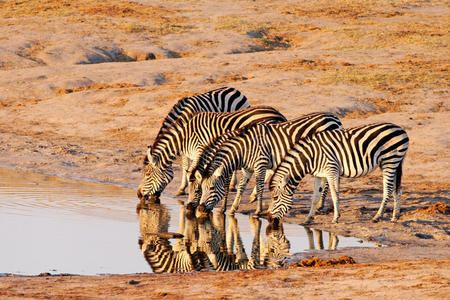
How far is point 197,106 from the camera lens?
53.1ft

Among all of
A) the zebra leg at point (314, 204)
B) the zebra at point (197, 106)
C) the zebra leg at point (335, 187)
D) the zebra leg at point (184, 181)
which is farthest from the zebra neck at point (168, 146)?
the zebra leg at point (335, 187)

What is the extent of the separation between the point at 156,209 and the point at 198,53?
70.3 feet

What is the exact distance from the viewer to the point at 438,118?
21719mm

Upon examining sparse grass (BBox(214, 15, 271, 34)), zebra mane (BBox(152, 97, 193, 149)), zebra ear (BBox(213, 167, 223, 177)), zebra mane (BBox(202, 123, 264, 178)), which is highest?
sparse grass (BBox(214, 15, 271, 34))

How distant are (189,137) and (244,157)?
5.83 feet

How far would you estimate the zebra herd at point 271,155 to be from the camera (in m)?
12.7

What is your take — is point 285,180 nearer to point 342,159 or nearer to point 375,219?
point 342,159

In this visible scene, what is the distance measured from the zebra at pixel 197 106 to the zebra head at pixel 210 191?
6.48 feet

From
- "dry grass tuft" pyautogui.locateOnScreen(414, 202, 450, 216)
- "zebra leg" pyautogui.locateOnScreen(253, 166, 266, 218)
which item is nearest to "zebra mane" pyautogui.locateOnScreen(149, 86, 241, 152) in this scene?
"zebra leg" pyautogui.locateOnScreen(253, 166, 266, 218)

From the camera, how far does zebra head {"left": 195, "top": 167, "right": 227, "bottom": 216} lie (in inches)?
527

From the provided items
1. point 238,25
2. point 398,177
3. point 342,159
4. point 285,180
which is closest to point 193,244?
point 285,180

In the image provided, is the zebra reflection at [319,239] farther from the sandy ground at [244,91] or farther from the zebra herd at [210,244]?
the sandy ground at [244,91]

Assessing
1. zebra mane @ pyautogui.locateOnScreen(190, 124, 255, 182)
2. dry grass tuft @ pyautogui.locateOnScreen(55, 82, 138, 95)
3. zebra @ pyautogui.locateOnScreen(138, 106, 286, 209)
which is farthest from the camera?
dry grass tuft @ pyautogui.locateOnScreen(55, 82, 138, 95)

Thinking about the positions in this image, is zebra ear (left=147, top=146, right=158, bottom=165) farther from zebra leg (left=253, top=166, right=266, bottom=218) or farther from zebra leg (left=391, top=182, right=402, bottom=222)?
zebra leg (left=391, top=182, right=402, bottom=222)
